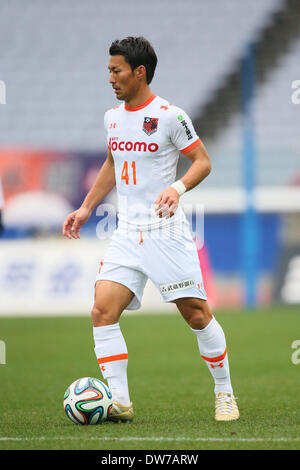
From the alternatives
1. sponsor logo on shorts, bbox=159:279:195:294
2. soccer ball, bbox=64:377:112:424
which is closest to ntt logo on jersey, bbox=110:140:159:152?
sponsor logo on shorts, bbox=159:279:195:294

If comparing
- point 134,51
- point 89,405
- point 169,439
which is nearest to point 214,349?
point 89,405

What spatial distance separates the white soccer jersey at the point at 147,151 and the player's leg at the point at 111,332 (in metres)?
0.39

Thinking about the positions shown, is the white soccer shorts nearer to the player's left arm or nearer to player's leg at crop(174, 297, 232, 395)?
player's leg at crop(174, 297, 232, 395)

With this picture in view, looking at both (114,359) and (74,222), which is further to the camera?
(74,222)

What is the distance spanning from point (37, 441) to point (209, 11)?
18.5 m

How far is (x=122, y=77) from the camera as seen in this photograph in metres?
4.66

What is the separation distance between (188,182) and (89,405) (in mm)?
1309

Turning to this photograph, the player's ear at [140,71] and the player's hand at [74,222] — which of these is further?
the player's hand at [74,222]

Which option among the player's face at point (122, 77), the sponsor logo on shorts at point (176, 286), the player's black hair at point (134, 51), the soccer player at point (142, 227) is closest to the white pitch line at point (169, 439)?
the soccer player at point (142, 227)

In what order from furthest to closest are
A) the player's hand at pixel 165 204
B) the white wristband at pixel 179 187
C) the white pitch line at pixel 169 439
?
1. the white wristband at pixel 179 187
2. the player's hand at pixel 165 204
3. the white pitch line at pixel 169 439

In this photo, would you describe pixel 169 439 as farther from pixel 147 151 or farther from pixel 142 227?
pixel 147 151

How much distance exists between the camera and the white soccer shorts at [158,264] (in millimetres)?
4691

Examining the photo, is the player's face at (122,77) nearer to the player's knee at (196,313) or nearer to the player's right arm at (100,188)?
the player's right arm at (100,188)
